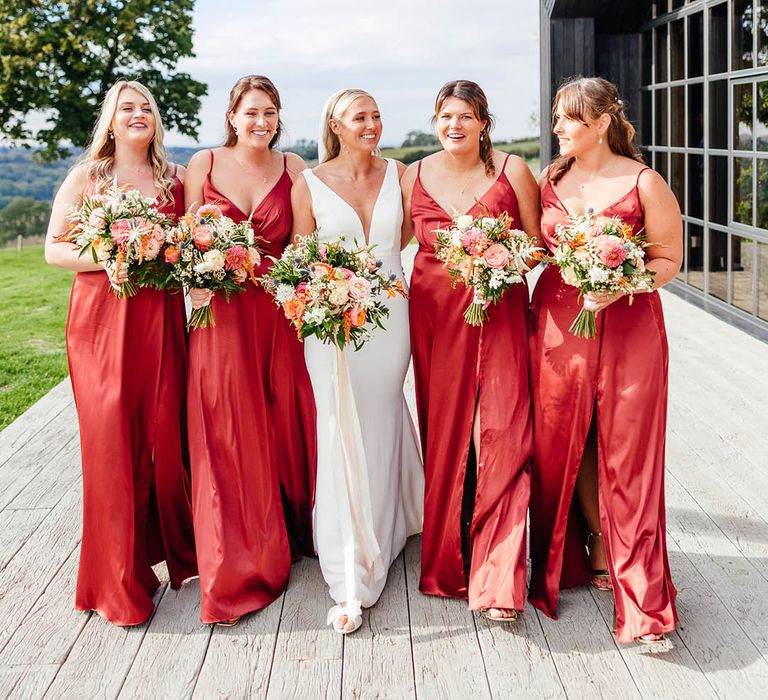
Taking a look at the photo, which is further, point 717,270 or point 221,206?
point 717,270

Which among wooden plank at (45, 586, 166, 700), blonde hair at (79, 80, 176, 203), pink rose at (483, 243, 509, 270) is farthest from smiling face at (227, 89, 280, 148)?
wooden plank at (45, 586, 166, 700)

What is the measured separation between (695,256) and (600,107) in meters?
6.94

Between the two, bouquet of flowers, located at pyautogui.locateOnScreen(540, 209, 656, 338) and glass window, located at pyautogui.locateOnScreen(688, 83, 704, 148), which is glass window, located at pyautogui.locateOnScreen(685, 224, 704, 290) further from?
bouquet of flowers, located at pyautogui.locateOnScreen(540, 209, 656, 338)

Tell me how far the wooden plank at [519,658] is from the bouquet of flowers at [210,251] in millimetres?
1526

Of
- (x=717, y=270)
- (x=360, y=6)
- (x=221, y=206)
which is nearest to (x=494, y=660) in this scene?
(x=221, y=206)

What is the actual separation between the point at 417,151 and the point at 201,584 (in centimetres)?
1643

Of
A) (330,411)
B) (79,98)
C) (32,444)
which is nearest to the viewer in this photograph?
(330,411)

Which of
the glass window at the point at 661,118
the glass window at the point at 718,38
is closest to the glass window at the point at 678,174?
the glass window at the point at 661,118

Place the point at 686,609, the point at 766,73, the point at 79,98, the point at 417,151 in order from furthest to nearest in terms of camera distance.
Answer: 1. the point at 417,151
2. the point at 79,98
3. the point at 766,73
4. the point at 686,609

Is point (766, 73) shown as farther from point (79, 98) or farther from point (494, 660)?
point (79, 98)

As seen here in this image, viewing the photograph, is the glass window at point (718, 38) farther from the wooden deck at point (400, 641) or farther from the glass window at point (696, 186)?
the wooden deck at point (400, 641)

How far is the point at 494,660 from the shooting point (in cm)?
320

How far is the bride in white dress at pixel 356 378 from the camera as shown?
3.73 metres

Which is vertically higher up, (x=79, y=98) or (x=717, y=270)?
(x=79, y=98)
